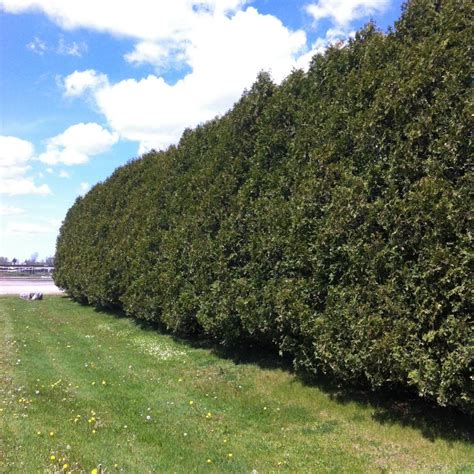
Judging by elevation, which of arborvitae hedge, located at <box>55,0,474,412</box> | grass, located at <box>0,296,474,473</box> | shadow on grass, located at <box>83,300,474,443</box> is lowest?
grass, located at <box>0,296,474,473</box>

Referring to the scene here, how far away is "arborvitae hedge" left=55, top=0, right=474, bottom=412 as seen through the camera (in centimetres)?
522

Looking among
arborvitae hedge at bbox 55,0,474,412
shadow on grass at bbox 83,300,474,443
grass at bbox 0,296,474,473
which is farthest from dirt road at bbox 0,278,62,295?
shadow on grass at bbox 83,300,474,443

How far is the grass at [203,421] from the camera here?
501cm

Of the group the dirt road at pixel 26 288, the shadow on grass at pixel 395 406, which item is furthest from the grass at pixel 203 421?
the dirt road at pixel 26 288

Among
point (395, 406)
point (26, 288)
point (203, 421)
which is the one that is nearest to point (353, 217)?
point (395, 406)

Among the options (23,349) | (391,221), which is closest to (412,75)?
(391,221)

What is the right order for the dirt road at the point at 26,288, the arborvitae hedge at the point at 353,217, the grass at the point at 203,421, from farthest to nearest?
the dirt road at the point at 26,288
the arborvitae hedge at the point at 353,217
the grass at the point at 203,421

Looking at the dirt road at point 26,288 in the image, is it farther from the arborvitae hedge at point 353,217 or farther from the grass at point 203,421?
the arborvitae hedge at point 353,217

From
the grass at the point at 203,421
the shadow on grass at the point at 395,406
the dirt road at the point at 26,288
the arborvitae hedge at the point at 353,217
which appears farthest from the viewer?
the dirt road at the point at 26,288

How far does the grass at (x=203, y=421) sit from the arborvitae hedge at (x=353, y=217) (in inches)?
20.0

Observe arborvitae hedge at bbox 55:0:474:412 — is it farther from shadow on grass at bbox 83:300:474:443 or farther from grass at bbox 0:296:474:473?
grass at bbox 0:296:474:473

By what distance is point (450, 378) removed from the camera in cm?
500

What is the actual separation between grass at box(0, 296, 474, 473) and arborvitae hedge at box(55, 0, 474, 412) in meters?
0.51

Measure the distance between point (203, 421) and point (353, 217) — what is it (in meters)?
3.11
